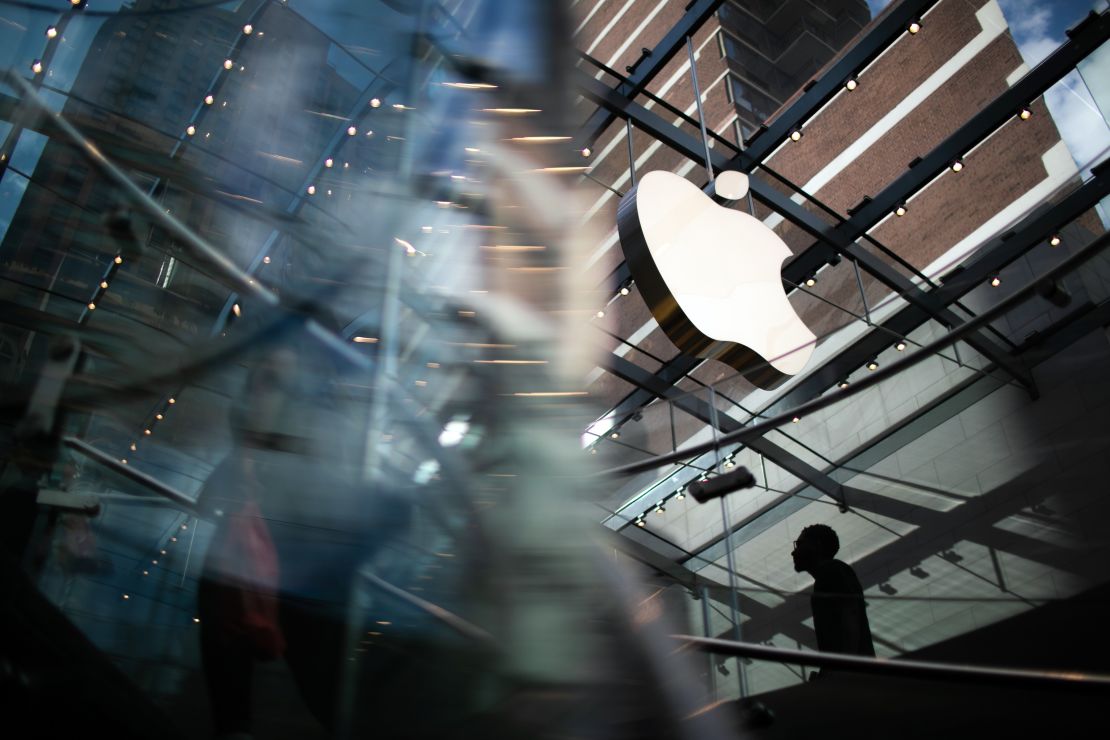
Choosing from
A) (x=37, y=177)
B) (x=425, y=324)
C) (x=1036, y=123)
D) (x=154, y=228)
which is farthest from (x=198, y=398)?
(x=1036, y=123)

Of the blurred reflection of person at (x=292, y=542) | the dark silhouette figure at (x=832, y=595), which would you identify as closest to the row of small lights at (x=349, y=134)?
the blurred reflection of person at (x=292, y=542)

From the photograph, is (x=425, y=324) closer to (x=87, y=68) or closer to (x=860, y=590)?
(x=87, y=68)

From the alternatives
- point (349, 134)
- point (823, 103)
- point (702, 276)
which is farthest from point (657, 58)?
point (349, 134)

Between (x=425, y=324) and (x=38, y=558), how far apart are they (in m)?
1.38


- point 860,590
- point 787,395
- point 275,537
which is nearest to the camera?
point 275,537

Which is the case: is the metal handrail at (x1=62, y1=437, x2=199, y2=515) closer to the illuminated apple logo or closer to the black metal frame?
the illuminated apple logo

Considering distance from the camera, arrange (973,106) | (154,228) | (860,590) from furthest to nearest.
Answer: (973,106) < (860,590) < (154,228)

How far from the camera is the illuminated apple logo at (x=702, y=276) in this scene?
245 inches

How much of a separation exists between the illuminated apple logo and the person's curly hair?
6.87 feet

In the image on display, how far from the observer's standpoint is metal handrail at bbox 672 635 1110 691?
2.59 meters

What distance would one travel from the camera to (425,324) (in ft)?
9.04

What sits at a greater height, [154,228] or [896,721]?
[154,228]

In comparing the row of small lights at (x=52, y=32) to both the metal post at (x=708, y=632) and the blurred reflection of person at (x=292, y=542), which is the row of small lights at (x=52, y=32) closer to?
the blurred reflection of person at (x=292, y=542)

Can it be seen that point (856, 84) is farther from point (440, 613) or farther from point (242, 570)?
point (242, 570)
